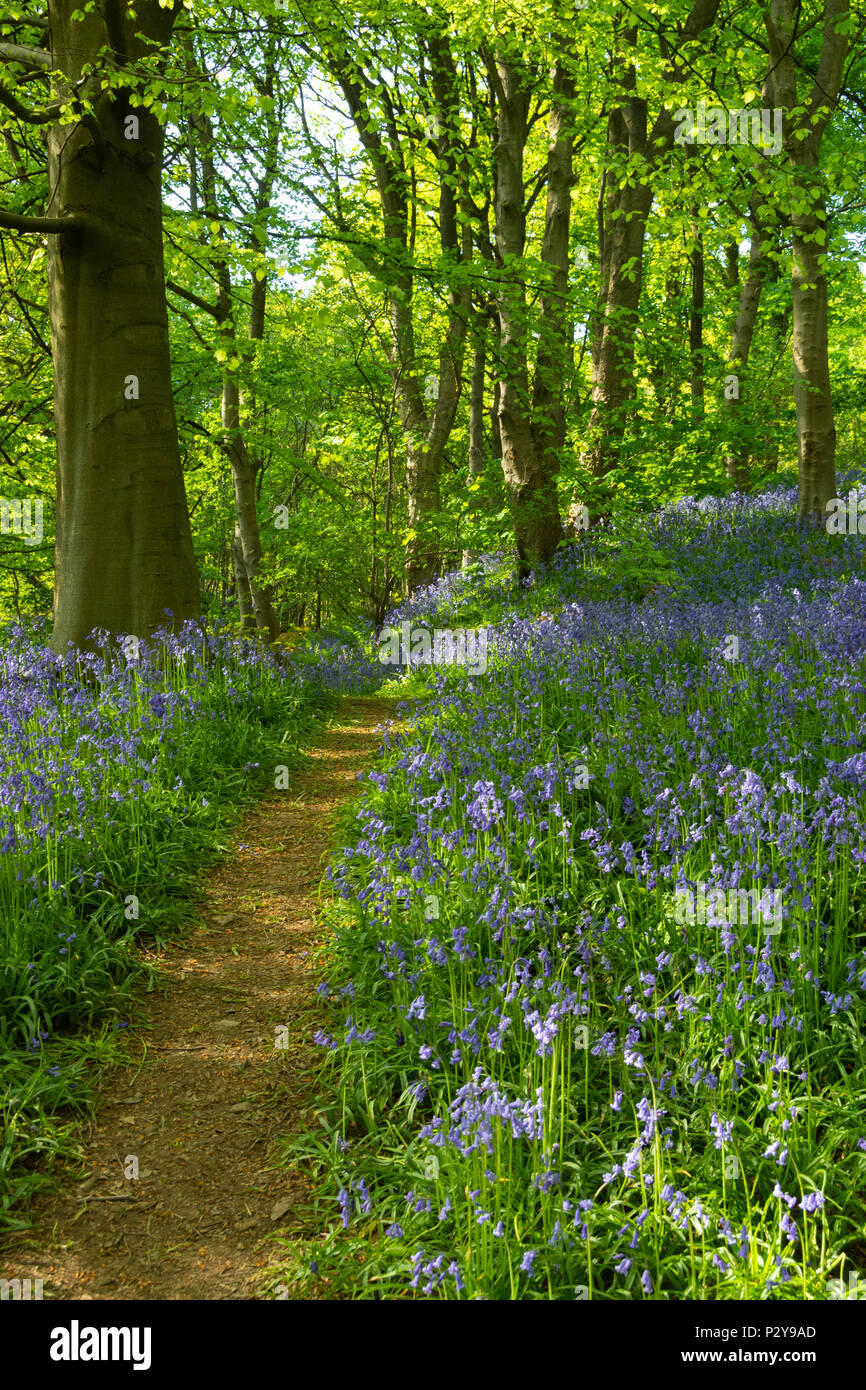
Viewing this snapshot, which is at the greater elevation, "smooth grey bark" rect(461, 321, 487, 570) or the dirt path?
"smooth grey bark" rect(461, 321, 487, 570)

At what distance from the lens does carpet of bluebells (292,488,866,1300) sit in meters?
2.40

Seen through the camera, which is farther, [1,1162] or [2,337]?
[2,337]

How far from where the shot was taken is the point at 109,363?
7281mm

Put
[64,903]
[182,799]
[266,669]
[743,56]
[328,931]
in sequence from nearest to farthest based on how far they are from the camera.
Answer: [64,903] < [328,931] < [182,799] < [266,669] < [743,56]

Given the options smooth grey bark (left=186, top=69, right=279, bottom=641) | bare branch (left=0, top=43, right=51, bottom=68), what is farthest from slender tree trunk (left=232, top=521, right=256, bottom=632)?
bare branch (left=0, top=43, right=51, bottom=68)

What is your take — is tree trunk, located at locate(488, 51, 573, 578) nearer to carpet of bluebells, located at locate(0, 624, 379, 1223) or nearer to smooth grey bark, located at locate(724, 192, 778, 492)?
smooth grey bark, located at locate(724, 192, 778, 492)

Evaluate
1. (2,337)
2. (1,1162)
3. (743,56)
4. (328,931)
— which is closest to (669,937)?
(328,931)

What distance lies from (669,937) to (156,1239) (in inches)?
83.0

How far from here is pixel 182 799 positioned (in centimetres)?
574

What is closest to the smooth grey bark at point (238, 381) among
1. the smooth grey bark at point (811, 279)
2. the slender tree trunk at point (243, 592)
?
the slender tree trunk at point (243, 592)

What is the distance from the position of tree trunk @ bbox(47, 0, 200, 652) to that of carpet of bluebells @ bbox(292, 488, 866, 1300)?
10.1 ft

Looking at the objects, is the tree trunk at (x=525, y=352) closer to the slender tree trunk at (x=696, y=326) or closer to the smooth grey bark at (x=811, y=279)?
the smooth grey bark at (x=811, y=279)

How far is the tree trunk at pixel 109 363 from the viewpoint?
7.19 meters

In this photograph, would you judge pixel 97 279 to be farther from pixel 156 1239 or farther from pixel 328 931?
pixel 156 1239
